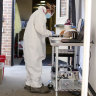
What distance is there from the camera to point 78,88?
2.84m

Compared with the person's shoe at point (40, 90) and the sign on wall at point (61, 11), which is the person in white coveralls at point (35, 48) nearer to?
the person's shoe at point (40, 90)

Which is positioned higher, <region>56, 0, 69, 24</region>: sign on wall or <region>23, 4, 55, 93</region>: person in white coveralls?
<region>56, 0, 69, 24</region>: sign on wall

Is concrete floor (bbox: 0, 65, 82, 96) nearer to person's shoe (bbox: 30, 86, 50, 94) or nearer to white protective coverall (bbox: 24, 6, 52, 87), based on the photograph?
person's shoe (bbox: 30, 86, 50, 94)

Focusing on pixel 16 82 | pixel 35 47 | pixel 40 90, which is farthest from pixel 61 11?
pixel 40 90

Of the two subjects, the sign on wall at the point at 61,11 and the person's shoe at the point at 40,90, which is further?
the sign on wall at the point at 61,11

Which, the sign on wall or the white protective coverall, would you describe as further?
the sign on wall

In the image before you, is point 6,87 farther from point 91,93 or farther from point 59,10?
point 59,10

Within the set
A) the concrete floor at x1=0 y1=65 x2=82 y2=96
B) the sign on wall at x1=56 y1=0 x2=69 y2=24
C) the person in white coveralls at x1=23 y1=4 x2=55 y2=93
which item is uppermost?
the sign on wall at x1=56 y1=0 x2=69 y2=24

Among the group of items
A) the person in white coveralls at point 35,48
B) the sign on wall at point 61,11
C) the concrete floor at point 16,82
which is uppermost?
the sign on wall at point 61,11

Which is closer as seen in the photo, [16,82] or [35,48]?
[35,48]

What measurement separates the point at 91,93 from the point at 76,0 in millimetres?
2036

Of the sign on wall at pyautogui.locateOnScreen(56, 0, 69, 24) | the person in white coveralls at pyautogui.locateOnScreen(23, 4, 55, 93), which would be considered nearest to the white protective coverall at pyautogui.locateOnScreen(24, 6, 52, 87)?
the person in white coveralls at pyautogui.locateOnScreen(23, 4, 55, 93)

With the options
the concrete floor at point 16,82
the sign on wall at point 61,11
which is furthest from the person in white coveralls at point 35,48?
the sign on wall at point 61,11

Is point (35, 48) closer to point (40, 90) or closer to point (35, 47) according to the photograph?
point (35, 47)
